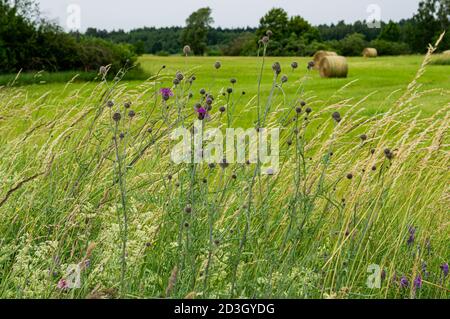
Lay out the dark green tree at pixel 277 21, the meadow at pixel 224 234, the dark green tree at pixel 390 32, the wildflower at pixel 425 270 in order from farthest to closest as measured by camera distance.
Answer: the dark green tree at pixel 390 32 → the dark green tree at pixel 277 21 → the wildflower at pixel 425 270 → the meadow at pixel 224 234

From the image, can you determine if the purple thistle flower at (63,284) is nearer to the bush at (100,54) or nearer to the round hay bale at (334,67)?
the bush at (100,54)

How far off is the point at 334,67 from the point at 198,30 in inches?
2439

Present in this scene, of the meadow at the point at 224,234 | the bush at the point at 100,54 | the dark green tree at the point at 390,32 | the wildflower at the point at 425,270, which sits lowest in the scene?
the wildflower at the point at 425,270

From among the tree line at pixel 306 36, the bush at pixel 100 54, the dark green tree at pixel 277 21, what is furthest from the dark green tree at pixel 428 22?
the bush at pixel 100 54

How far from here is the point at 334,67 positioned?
22.7 m

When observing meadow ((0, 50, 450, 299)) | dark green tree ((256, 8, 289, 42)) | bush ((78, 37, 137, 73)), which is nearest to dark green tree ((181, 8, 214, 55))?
dark green tree ((256, 8, 289, 42))

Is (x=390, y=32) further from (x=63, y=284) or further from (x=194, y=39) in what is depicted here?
(x=63, y=284)

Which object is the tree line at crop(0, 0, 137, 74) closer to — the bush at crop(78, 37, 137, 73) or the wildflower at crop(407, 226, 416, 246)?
the bush at crop(78, 37, 137, 73)

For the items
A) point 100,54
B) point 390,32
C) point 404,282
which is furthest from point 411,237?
point 390,32

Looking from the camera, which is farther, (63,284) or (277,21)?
(277,21)

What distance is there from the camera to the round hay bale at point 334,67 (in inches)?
888

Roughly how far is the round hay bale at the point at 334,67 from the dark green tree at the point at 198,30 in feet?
187

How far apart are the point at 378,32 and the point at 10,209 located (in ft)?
281
